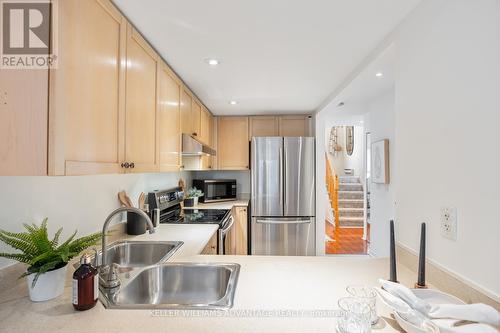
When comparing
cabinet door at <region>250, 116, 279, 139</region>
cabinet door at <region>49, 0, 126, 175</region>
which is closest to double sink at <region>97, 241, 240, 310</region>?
cabinet door at <region>49, 0, 126, 175</region>

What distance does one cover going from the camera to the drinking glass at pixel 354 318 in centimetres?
80

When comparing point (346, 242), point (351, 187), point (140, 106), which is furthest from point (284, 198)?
point (351, 187)

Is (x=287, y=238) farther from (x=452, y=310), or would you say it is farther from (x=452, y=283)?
(x=452, y=310)

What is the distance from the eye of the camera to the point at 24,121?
0.87 m

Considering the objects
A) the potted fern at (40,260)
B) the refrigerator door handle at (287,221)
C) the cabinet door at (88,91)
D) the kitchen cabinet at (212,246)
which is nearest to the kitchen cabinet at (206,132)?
the refrigerator door handle at (287,221)

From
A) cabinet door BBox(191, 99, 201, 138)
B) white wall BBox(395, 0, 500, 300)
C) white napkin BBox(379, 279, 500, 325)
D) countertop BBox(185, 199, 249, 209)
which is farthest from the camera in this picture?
countertop BBox(185, 199, 249, 209)

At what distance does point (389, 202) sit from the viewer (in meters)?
2.95

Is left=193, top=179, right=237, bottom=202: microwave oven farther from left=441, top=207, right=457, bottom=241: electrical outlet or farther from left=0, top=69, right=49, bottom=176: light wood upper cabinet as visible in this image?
left=441, top=207, right=457, bottom=241: electrical outlet

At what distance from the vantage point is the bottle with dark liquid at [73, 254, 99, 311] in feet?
3.02

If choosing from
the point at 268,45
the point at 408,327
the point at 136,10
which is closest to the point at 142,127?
the point at 136,10

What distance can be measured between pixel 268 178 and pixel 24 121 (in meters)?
2.97

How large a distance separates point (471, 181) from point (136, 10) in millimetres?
1746

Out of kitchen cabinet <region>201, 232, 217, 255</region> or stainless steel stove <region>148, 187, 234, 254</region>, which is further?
stainless steel stove <region>148, 187, 234, 254</region>

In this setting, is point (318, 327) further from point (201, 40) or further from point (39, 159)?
point (201, 40)
